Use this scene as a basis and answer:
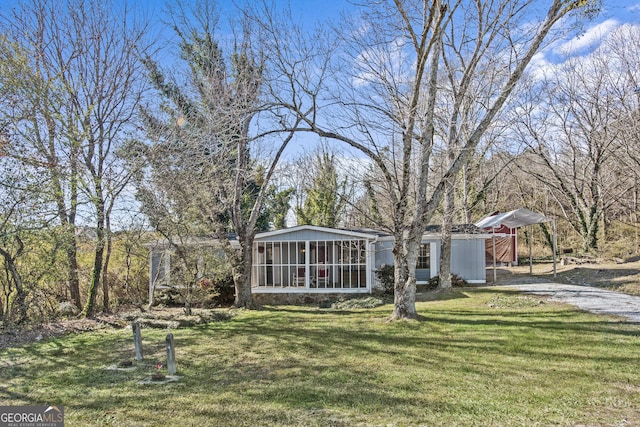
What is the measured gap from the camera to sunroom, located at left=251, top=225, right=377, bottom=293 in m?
14.7

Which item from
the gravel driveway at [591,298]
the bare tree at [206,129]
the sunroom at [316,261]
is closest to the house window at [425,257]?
the sunroom at [316,261]

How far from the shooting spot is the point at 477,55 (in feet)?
30.0

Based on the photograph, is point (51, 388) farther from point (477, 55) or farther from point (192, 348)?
point (477, 55)

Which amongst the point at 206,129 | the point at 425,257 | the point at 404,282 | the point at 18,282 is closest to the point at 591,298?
the point at 404,282

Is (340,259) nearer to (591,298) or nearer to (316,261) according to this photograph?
(316,261)

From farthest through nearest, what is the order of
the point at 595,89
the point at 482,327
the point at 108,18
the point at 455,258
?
the point at 595,89
the point at 455,258
the point at 108,18
the point at 482,327

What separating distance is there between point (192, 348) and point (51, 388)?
2.43 metres

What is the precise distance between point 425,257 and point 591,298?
6.50 meters

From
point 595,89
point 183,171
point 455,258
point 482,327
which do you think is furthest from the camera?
point 595,89

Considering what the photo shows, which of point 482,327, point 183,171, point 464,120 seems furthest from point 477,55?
point 183,171

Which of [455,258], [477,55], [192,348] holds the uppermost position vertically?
[477,55]

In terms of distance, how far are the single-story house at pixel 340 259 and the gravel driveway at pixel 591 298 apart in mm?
2039

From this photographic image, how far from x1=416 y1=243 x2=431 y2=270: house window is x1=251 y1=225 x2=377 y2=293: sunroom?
7.13 ft

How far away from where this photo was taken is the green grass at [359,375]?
13.4 ft
